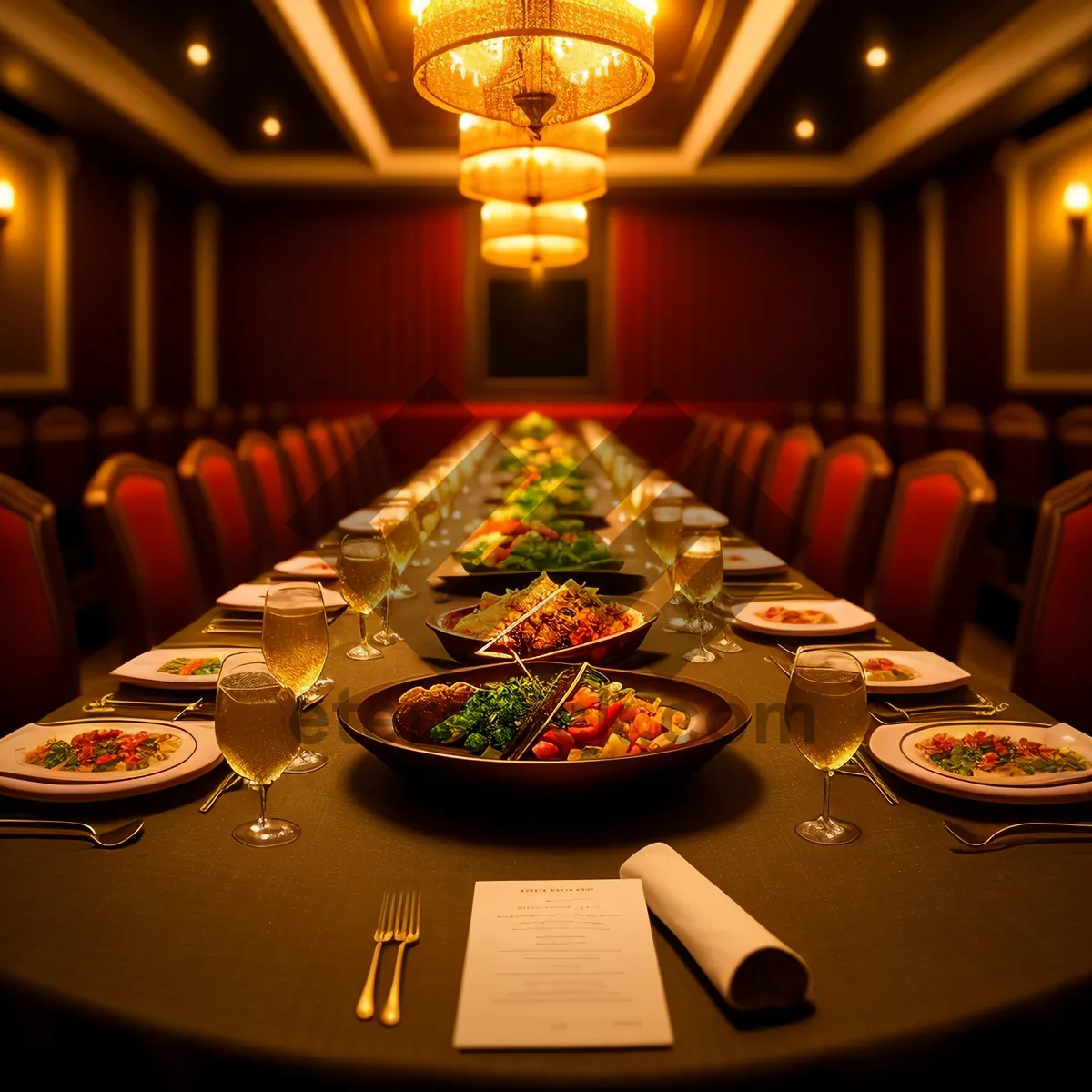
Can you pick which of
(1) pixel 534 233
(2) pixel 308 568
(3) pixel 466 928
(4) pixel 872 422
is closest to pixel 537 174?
(1) pixel 534 233

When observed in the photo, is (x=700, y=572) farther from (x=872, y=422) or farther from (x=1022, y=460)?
(x=872, y=422)

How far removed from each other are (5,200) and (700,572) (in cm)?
648

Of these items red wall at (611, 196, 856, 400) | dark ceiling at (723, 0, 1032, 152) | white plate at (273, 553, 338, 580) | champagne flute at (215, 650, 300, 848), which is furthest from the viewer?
red wall at (611, 196, 856, 400)

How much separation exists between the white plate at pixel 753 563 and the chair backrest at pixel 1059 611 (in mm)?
593

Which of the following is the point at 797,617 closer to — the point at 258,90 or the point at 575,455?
the point at 575,455

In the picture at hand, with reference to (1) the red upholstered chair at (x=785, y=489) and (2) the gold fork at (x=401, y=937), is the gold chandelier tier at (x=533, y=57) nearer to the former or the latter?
(1) the red upholstered chair at (x=785, y=489)

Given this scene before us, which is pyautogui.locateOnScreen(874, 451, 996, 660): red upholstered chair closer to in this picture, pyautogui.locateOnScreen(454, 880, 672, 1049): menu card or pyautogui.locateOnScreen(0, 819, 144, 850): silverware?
pyautogui.locateOnScreen(454, 880, 672, 1049): menu card

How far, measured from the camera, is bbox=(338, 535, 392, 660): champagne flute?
1637mm

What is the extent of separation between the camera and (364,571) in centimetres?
164

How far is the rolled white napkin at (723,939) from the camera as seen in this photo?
724mm

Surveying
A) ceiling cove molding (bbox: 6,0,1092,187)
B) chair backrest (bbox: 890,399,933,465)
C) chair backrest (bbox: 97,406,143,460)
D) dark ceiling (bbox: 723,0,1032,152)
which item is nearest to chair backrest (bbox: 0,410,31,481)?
chair backrest (bbox: 97,406,143,460)

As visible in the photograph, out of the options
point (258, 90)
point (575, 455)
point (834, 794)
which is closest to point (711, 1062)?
point (834, 794)

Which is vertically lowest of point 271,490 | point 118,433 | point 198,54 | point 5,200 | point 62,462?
point 271,490

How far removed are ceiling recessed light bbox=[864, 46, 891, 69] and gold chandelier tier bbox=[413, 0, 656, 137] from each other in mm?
3380
